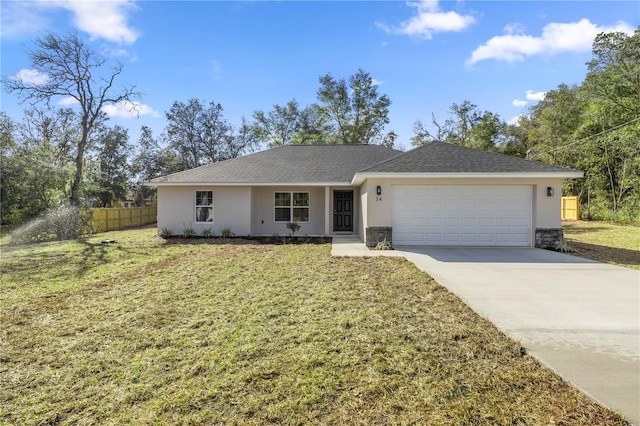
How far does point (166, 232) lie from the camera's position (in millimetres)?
14156

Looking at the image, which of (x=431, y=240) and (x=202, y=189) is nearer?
(x=431, y=240)

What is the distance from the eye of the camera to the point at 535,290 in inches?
225

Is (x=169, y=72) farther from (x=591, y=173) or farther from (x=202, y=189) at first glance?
(x=591, y=173)

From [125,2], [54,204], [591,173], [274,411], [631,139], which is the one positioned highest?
[125,2]

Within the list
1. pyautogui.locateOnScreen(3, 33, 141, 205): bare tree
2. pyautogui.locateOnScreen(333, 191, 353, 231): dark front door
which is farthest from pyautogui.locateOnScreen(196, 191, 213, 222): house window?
pyautogui.locateOnScreen(3, 33, 141, 205): bare tree

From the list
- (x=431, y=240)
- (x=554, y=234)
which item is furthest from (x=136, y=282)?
(x=554, y=234)

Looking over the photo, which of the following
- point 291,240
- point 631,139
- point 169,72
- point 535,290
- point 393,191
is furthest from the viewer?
point 631,139

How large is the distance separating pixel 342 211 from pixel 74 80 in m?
14.6

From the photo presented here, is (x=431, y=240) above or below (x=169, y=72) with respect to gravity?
below

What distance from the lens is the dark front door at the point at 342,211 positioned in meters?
15.2

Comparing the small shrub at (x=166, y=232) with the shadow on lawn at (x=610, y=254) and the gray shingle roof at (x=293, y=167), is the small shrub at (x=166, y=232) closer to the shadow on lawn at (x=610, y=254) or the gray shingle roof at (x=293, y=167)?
the gray shingle roof at (x=293, y=167)

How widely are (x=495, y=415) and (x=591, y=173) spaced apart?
29.1 meters

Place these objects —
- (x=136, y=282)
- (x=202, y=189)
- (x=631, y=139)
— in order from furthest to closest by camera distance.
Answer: (x=631, y=139) < (x=202, y=189) < (x=136, y=282)

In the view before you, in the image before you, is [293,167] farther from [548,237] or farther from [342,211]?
[548,237]
